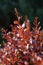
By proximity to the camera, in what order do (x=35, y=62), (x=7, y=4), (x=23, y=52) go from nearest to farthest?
(x=35, y=62) < (x=23, y=52) < (x=7, y=4)

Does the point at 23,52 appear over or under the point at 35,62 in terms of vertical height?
over

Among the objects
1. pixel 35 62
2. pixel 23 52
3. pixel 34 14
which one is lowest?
pixel 35 62

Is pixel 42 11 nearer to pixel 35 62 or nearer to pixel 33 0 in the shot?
pixel 33 0

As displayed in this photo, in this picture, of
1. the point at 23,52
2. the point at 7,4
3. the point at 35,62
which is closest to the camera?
the point at 35,62

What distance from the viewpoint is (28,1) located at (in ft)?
28.4

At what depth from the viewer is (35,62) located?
2.95 m

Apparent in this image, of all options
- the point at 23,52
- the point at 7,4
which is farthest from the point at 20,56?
the point at 7,4

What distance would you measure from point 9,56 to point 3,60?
0.26 ft

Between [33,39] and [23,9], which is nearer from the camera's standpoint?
[33,39]

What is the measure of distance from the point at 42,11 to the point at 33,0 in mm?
491

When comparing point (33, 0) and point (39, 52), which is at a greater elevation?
point (33, 0)

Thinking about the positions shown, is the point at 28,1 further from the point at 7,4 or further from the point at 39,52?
the point at 39,52

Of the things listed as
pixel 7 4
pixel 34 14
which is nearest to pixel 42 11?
pixel 34 14

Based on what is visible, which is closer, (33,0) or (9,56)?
(9,56)
